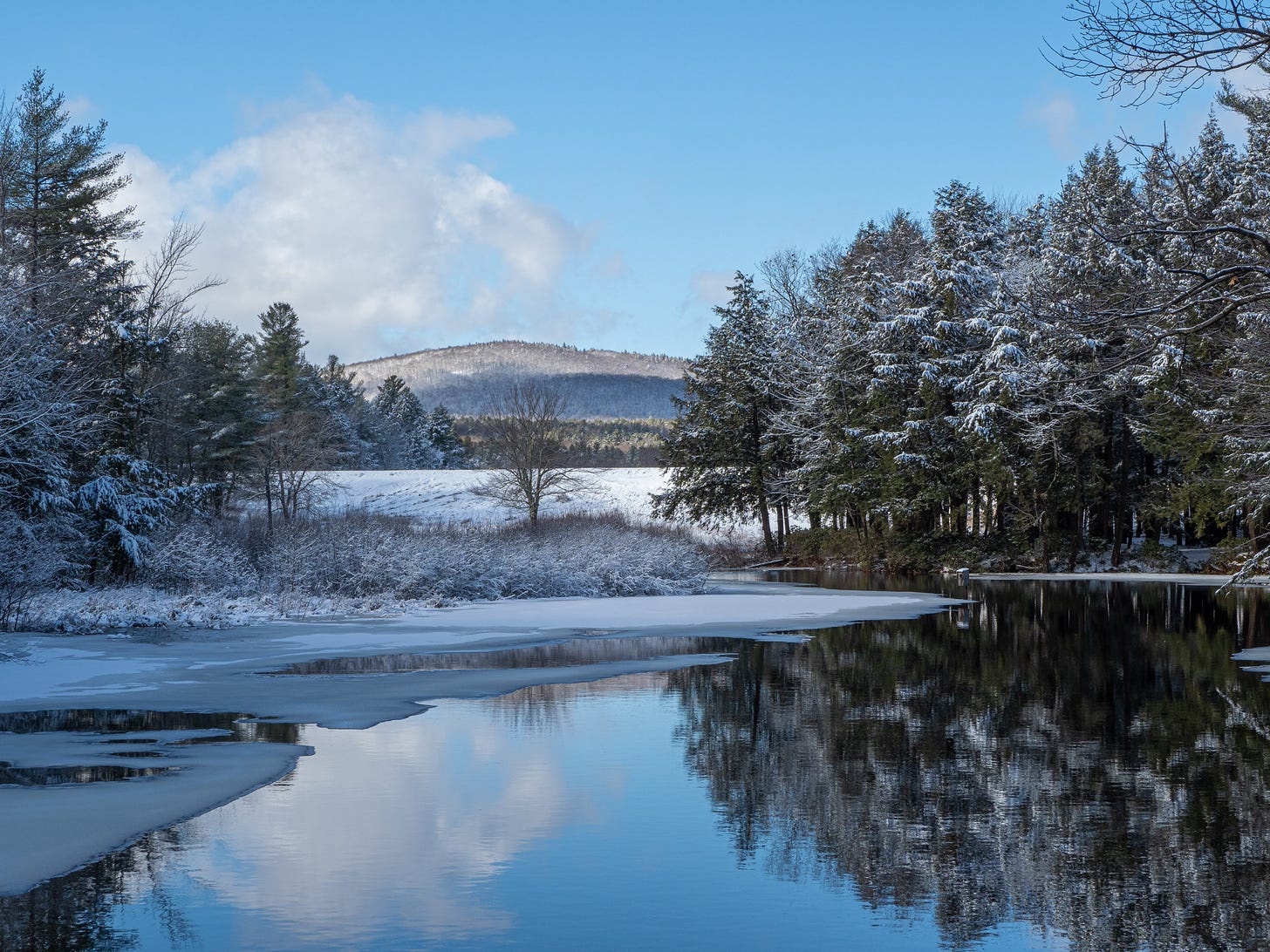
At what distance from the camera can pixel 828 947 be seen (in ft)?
17.6

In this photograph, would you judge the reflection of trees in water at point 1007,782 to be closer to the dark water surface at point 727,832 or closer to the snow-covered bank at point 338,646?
the dark water surface at point 727,832

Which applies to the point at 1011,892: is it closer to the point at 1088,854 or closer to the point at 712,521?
the point at 1088,854

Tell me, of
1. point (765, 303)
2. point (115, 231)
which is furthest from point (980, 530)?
point (115, 231)

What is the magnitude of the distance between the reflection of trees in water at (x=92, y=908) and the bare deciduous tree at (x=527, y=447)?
1596 inches

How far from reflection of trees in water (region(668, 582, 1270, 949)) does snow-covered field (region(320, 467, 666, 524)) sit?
A: 138 ft

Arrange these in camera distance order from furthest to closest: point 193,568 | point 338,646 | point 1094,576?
point 1094,576 → point 193,568 → point 338,646

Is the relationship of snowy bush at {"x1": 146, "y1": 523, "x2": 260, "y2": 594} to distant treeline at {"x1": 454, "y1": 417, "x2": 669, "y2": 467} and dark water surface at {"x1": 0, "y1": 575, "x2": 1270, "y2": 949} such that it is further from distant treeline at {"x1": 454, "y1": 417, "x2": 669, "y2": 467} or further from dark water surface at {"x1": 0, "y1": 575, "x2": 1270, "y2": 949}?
distant treeline at {"x1": 454, "y1": 417, "x2": 669, "y2": 467}

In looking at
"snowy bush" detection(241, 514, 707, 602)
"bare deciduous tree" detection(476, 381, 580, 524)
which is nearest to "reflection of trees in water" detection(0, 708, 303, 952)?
"snowy bush" detection(241, 514, 707, 602)

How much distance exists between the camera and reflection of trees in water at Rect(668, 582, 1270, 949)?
6.00m

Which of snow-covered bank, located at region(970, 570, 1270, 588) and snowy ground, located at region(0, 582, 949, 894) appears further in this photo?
snow-covered bank, located at region(970, 570, 1270, 588)

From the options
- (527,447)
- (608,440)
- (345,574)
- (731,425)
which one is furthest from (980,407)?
(608,440)

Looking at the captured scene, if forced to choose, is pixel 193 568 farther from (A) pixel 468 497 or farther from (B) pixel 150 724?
(A) pixel 468 497

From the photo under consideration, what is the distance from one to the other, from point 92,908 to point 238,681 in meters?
8.15

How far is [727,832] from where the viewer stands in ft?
23.9
